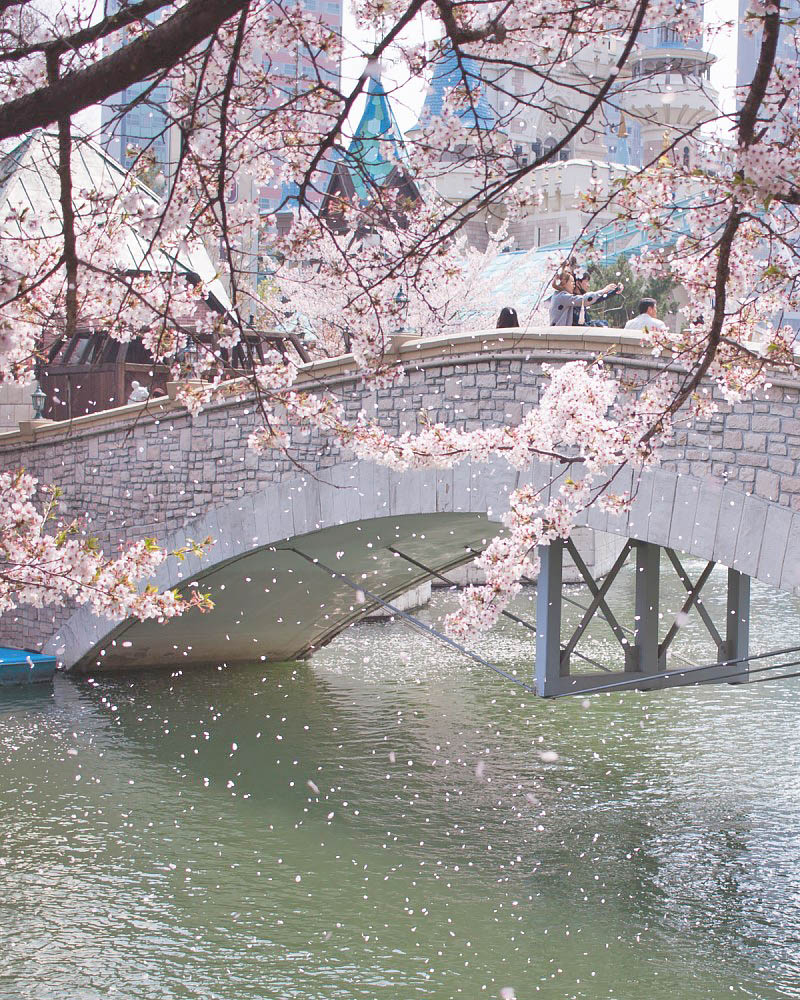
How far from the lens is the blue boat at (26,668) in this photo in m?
14.2

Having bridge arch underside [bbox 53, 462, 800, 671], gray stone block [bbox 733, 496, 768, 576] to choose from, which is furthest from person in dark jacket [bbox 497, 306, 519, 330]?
gray stone block [bbox 733, 496, 768, 576]

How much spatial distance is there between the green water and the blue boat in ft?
1.09

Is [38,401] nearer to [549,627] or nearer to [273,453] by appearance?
[273,453]

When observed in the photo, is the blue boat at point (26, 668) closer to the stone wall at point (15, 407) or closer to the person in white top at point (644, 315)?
the stone wall at point (15, 407)

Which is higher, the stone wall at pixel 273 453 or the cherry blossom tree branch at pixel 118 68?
the cherry blossom tree branch at pixel 118 68

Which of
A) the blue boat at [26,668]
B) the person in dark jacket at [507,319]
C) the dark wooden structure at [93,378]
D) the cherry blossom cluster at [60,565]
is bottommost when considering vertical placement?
the blue boat at [26,668]

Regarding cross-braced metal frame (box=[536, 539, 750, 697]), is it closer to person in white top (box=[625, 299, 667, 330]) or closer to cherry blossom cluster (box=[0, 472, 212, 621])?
person in white top (box=[625, 299, 667, 330])

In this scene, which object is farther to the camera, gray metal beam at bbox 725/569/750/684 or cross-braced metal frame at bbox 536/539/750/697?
gray metal beam at bbox 725/569/750/684

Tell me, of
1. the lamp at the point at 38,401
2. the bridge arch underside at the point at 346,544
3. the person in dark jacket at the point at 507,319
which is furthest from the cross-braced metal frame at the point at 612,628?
the lamp at the point at 38,401

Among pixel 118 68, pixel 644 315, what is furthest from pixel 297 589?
pixel 118 68

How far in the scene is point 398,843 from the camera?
9469 millimetres

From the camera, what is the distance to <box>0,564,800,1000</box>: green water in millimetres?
7277

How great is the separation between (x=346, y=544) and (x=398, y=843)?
446 cm

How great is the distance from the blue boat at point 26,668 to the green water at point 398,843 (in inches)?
13.1
